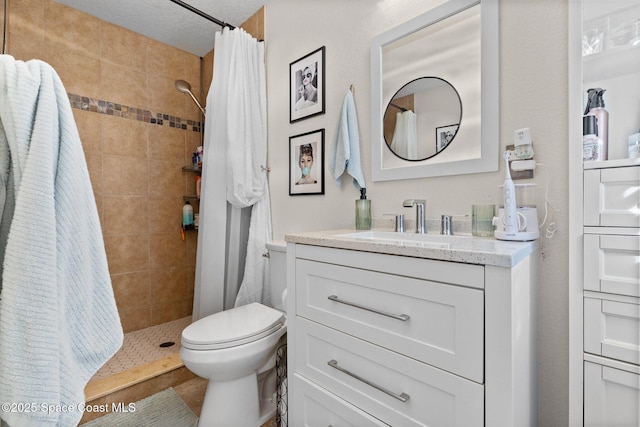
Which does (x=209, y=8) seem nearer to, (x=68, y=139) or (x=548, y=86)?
(x=68, y=139)

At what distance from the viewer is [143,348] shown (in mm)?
2008

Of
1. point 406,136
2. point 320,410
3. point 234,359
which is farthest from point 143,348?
point 406,136

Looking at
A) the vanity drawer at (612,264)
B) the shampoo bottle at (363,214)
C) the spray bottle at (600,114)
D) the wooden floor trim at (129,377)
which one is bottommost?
the wooden floor trim at (129,377)

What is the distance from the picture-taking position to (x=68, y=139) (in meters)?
0.62

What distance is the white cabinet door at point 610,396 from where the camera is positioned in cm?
75

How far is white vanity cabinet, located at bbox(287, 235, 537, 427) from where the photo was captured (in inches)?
25.6

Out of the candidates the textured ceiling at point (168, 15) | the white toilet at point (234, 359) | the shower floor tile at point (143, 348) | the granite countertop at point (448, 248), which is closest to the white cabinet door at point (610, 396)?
the granite countertop at point (448, 248)

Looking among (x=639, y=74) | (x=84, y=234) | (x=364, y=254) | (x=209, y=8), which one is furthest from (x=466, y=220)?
(x=209, y=8)

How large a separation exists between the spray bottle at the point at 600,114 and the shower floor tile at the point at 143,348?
2.42 meters

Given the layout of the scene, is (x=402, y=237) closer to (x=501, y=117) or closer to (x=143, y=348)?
(x=501, y=117)

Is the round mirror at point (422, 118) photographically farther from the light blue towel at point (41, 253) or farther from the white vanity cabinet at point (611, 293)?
the light blue towel at point (41, 253)

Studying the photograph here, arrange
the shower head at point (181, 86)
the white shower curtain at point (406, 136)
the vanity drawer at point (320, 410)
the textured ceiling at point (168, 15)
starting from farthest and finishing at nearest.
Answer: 1. the shower head at point (181, 86)
2. the textured ceiling at point (168, 15)
3. the white shower curtain at point (406, 136)
4. the vanity drawer at point (320, 410)

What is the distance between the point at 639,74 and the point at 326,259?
1.04 m

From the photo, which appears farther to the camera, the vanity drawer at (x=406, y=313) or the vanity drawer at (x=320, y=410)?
the vanity drawer at (x=320, y=410)
